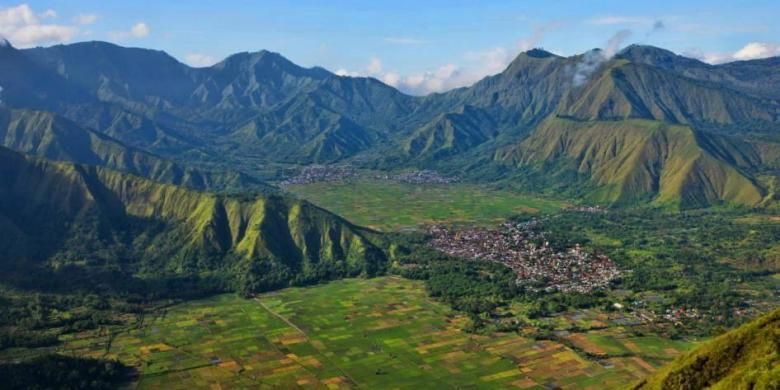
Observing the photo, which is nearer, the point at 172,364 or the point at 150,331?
the point at 172,364

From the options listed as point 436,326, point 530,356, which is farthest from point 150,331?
point 530,356

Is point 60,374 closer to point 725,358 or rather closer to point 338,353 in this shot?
point 338,353

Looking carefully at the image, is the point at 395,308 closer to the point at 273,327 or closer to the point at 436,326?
the point at 436,326

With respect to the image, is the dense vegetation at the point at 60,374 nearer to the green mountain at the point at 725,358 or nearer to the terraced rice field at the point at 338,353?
the terraced rice field at the point at 338,353

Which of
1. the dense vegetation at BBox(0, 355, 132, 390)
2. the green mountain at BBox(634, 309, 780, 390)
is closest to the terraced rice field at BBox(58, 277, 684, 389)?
the dense vegetation at BBox(0, 355, 132, 390)

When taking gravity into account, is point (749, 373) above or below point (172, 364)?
above

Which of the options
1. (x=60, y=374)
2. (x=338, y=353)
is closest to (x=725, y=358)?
(x=338, y=353)

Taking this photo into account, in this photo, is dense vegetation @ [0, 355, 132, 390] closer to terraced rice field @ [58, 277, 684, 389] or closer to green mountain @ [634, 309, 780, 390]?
terraced rice field @ [58, 277, 684, 389]
